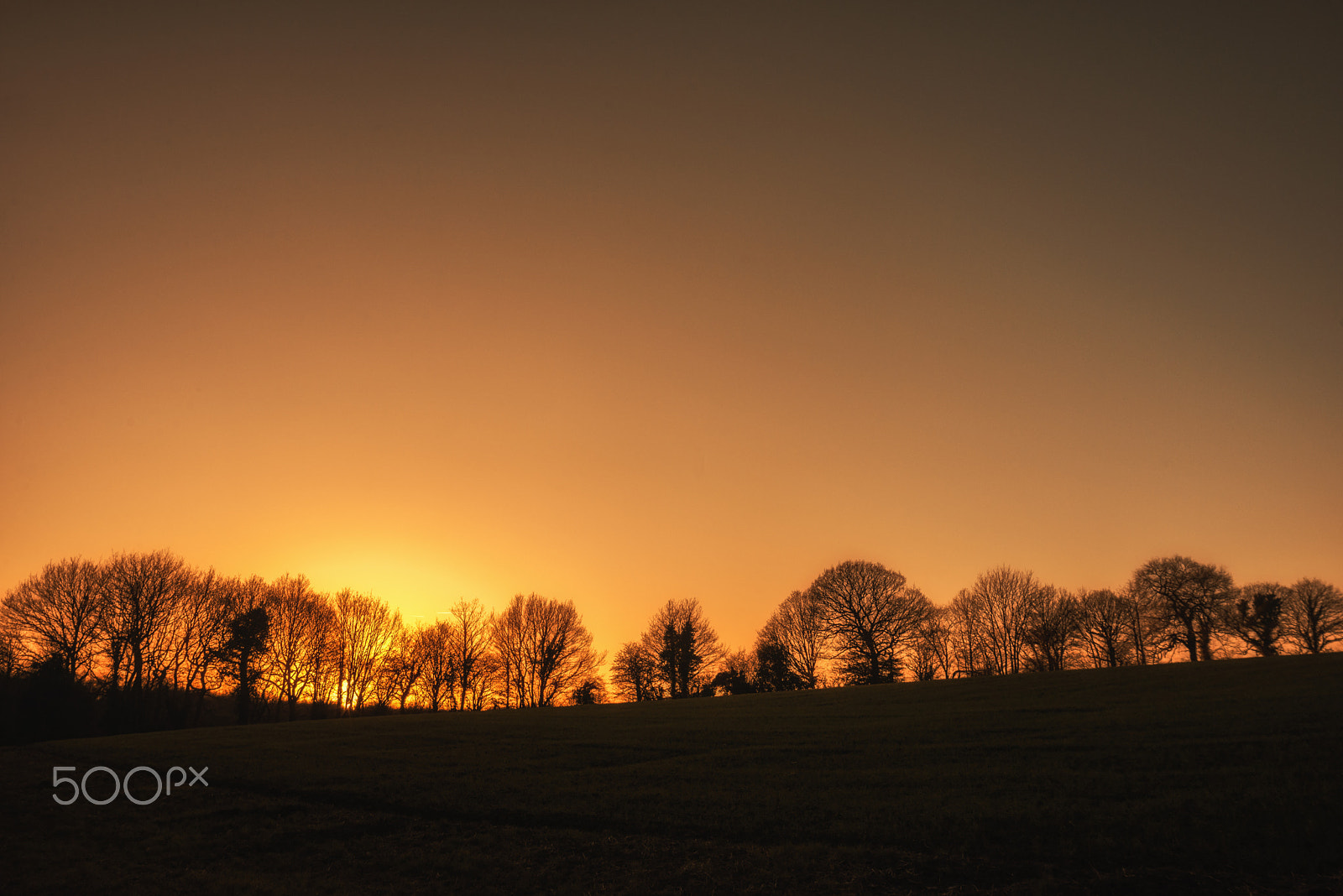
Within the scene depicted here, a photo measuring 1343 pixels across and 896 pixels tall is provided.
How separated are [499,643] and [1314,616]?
116421 mm

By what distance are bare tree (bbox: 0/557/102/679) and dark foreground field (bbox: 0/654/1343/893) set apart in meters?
→ 42.7

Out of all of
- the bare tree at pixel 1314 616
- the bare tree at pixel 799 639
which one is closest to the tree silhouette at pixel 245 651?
the bare tree at pixel 799 639

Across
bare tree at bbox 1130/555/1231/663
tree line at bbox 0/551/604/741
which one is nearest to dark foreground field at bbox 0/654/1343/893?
tree line at bbox 0/551/604/741

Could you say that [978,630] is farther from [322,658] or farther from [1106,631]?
[322,658]

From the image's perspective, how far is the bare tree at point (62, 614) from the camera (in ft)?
223

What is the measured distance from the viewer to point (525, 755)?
3155 centimetres

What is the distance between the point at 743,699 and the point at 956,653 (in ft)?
191

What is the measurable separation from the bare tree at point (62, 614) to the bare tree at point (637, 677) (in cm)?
6325

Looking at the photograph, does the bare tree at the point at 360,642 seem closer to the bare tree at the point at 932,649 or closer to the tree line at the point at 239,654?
the tree line at the point at 239,654

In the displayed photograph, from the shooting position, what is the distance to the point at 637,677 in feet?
339

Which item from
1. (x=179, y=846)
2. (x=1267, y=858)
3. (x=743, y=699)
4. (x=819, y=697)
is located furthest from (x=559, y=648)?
(x=1267, y=858)

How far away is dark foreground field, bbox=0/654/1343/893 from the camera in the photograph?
15.1 meters

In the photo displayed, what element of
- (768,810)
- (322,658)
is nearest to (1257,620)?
(768,810)

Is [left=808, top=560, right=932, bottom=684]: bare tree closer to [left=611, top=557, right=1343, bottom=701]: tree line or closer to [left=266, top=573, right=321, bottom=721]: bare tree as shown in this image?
[left=611, top=557, right=1343, bottom=701]: tree line
